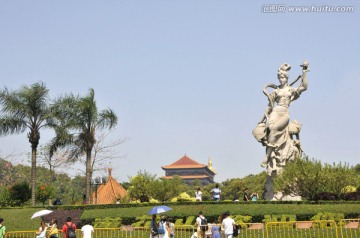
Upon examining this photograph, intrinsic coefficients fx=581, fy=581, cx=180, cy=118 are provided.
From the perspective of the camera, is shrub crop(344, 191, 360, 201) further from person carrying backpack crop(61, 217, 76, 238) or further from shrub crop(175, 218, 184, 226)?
person carrying backpack crop(61, 217, 76, 238)

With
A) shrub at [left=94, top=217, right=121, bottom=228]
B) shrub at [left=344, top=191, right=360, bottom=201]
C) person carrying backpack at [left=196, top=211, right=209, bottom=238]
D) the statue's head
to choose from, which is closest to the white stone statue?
the statue's head

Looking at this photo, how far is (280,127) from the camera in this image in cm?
2784

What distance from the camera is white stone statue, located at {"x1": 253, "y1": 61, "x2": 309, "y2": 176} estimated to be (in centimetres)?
2781

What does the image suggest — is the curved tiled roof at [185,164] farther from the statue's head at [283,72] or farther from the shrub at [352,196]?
the shrub at [352,196]

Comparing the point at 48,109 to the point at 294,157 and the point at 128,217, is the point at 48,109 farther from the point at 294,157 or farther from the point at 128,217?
the point at 294,157

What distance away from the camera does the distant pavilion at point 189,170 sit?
3698 inches

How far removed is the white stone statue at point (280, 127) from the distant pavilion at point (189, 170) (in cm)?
6557

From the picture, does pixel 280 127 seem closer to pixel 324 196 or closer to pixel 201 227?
pixel 324 196

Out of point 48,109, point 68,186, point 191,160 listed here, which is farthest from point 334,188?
point 191,160

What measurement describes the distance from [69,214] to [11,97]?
8.78 meters

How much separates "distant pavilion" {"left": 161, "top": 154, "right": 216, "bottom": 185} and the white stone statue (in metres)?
65.6

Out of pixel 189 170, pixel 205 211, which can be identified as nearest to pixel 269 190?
pixel 205 211

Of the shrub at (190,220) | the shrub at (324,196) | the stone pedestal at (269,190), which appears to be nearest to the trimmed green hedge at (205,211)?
the shrub at (190,220)

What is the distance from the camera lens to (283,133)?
91.9ft
